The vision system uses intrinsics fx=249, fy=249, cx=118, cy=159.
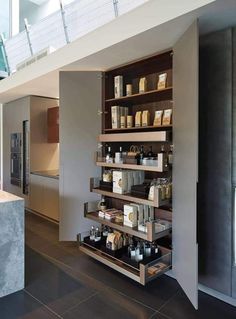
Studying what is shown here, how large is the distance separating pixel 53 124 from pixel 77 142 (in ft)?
5.25

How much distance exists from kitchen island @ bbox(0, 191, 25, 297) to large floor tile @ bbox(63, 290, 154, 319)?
0.57m

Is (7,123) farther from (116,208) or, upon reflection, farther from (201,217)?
(201,217)

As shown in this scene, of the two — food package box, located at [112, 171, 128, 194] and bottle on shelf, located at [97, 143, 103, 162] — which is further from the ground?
bottle on shelf, located at [97, 143, 103, 162]

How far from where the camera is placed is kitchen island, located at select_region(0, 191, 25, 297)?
199cm

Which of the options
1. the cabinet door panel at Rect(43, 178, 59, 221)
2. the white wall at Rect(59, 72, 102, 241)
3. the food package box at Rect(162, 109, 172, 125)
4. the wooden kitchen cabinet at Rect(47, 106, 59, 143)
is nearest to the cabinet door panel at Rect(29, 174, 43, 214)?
the cabinet door panel at Rect(43, 178, 59, 221)

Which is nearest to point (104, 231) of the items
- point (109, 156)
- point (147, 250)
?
point (147, 250)

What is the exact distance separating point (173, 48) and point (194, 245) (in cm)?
160

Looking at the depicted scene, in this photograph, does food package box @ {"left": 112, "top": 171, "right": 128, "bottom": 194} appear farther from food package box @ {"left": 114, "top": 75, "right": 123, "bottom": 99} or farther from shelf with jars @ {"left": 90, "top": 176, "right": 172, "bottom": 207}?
food package box @ {"left": 114, "top": 75, "right": 123, "bottom": 99}

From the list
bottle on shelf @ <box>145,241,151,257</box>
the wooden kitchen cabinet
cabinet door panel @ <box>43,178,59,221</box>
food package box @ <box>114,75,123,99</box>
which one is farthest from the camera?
the wooden kitchen cabinet

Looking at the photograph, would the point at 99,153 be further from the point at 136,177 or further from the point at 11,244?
the point at 11,244

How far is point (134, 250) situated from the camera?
2324 mm

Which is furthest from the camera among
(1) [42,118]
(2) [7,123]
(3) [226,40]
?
(2) [7,123]

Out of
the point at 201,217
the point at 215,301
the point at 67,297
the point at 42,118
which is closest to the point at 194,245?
the point at 201,217

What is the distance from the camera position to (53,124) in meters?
4.40
